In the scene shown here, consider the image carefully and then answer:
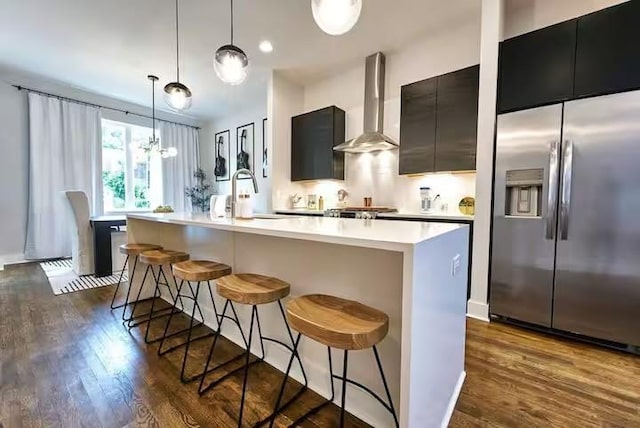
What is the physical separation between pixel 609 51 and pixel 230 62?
2748 millimetres

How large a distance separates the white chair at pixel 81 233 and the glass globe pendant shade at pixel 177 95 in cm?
213

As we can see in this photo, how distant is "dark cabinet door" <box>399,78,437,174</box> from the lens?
3.22 metres

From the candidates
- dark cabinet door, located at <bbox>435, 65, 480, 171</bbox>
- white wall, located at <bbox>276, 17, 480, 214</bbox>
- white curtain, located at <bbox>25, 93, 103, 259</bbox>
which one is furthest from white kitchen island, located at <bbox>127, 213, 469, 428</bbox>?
white curtain, located at <bbox>25, 93, 103, 259</bbox>

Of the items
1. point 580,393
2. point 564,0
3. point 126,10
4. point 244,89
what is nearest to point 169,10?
point 126,10

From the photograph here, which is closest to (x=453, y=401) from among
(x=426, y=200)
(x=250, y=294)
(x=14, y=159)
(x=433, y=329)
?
(x=433, y=329)

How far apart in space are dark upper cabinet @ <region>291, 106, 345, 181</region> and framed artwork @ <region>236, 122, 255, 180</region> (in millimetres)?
1503

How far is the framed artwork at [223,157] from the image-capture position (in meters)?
6.29

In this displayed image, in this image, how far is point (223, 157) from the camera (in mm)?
6395

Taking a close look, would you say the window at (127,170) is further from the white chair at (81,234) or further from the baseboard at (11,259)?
the white chair at (81,234)

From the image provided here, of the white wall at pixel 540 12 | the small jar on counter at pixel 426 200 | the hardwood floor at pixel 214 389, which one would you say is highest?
the white wall at pixel 540 12

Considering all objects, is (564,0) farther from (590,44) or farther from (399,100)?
(399,100)

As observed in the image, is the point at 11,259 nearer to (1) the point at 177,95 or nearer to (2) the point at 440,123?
(1) the point at 177,95

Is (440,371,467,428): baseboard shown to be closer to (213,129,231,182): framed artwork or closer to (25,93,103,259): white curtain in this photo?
Result: (25,93,103,259): white curtain

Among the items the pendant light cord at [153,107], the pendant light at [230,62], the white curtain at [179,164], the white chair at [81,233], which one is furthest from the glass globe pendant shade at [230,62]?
the white curtain at [179,164]
